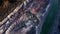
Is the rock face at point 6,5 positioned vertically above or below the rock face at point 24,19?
above

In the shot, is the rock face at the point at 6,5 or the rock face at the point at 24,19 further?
the rock face at the point at 6,5

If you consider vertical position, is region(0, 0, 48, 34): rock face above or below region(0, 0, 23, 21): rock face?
below

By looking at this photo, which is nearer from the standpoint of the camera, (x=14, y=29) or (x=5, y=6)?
(x=14, y=29)

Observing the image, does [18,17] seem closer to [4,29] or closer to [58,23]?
[4,29]

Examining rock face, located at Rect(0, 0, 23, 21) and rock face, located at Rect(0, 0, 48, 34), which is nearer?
rock face, located at Rect(0, 0, 48, 34)

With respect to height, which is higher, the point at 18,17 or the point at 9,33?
the point at 18,17

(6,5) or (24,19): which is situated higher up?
(6,5)

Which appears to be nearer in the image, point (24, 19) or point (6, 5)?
point (24, 19)

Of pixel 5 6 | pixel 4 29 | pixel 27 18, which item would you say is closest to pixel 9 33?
pixel 4 29
